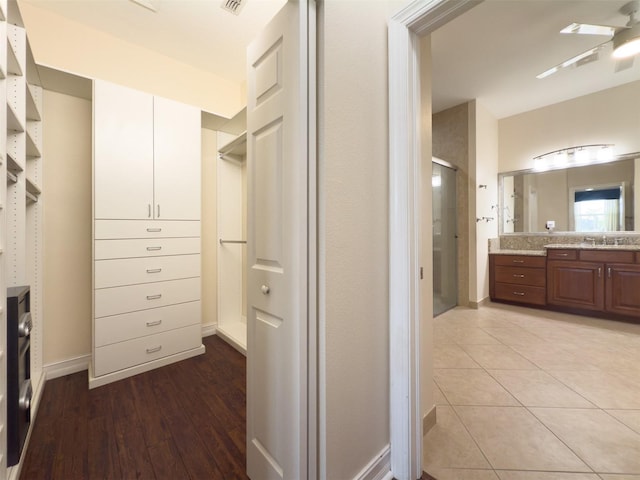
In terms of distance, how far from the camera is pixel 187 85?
272cm

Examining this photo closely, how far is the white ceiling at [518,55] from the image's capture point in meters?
2.15

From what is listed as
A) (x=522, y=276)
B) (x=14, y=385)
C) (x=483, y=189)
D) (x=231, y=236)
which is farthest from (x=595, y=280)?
(x=14, y=385)

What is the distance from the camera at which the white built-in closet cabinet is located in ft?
6.43

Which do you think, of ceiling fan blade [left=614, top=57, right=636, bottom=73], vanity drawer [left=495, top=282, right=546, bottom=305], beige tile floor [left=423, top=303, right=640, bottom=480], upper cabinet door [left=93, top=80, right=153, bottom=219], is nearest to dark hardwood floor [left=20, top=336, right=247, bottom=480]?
beige tile floor [left=423, top=303, right=640, bottom=480]

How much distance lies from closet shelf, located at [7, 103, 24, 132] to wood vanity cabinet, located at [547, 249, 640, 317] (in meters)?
5.07

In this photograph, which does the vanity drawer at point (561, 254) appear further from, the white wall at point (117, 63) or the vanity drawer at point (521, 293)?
the white wall at point (117, 63)

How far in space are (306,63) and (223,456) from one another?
1.78 meters

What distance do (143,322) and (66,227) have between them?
3.25 feet

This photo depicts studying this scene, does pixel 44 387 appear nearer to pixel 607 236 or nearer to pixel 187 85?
pixel 187 85

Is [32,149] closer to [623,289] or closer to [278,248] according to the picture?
[278,248]

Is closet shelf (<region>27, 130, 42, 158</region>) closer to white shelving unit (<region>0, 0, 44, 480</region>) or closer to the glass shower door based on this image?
white shelving unit (<region>0, 0, 44, 480</region>)

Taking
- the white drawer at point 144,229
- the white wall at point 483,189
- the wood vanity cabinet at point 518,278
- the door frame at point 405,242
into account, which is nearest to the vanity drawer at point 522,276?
the wood vanity cabinet at point 518,278

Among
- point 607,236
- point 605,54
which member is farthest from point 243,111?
point 607,236

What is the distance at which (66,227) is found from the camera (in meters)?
2.13
